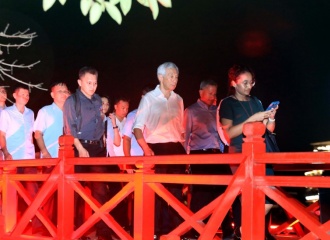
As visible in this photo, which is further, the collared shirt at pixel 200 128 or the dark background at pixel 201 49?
the dark background at pixel 201 49

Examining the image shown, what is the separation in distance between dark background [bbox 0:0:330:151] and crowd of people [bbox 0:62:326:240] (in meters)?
7.49

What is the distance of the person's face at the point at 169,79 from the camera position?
6094mm

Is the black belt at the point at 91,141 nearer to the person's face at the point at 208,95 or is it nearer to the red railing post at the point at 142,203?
the red railing post at the point at 142,203

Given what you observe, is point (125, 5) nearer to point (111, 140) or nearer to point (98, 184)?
point (98, 184)

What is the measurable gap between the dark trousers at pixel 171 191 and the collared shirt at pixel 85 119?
62cm

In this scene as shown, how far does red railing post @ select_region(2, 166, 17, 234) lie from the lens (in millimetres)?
6574

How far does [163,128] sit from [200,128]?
78 centimetres

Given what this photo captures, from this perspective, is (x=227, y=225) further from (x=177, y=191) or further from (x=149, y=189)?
(x=149, y=189)

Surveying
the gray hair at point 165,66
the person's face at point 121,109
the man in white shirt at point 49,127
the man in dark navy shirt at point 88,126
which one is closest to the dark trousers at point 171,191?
the man in dark navy shirt at point 88,126

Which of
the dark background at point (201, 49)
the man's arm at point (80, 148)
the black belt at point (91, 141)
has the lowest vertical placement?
the man's arm at point (80, 148)

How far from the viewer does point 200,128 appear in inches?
263

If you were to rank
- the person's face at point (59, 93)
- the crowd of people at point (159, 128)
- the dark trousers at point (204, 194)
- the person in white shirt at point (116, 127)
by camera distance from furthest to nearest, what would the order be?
the person in white shirt at point (116, 127)
the person's face at point (59, 93)
the dark trousers at point (204, 194)
the crowd of people at point (159, 128)

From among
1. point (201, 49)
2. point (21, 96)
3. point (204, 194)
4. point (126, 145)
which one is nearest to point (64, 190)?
point (126, 145)

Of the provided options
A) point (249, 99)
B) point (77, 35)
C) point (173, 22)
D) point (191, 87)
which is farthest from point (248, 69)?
point (77, 35)
